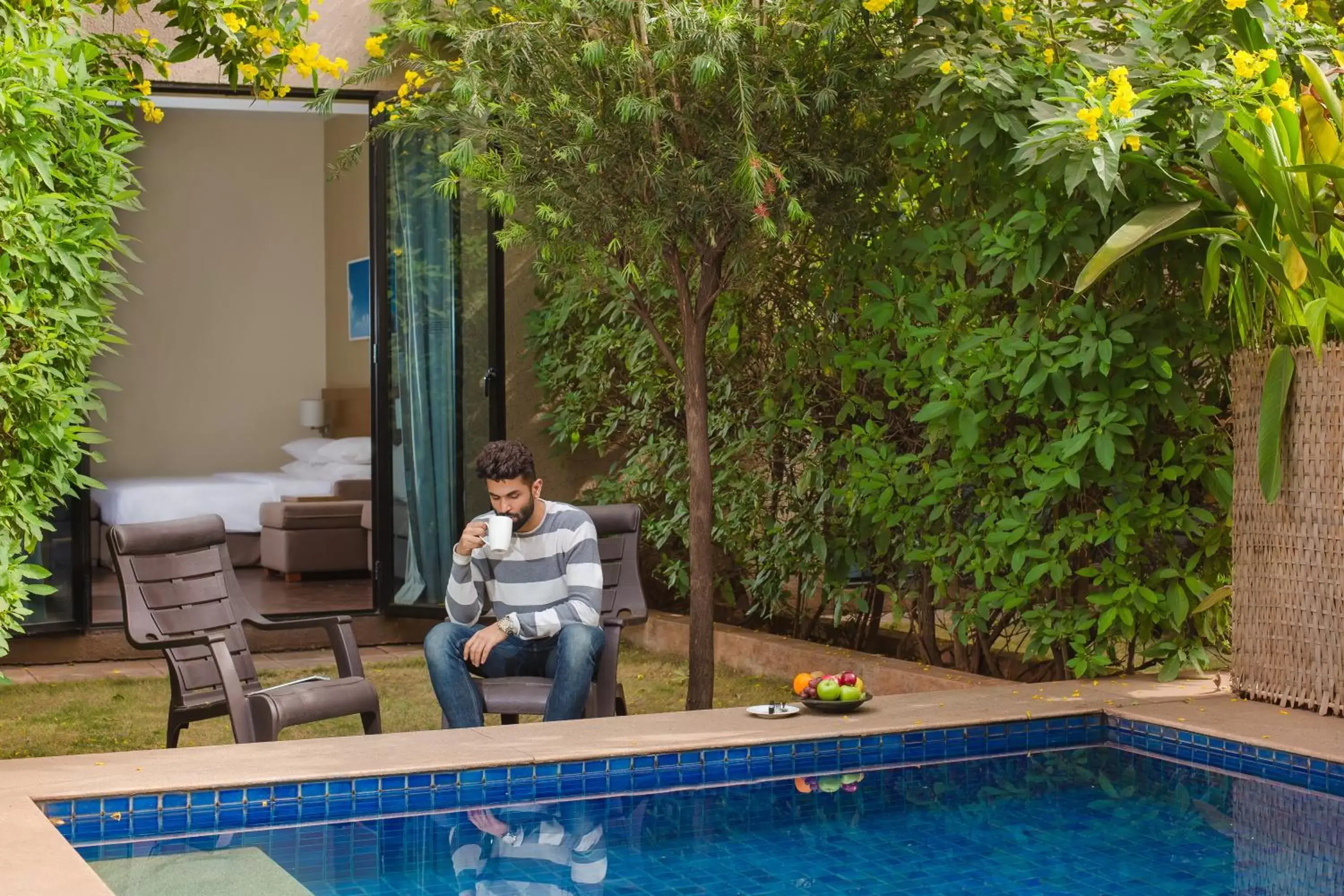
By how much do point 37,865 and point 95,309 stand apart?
211 centimetres

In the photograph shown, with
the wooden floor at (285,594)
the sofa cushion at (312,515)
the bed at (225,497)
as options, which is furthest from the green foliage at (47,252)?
the sofa cushion at (312,515)

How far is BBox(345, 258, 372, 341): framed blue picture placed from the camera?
1149 cm

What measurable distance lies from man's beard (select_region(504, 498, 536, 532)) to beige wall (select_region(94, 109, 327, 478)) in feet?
24.2

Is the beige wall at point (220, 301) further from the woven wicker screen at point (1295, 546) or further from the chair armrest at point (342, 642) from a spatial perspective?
the woven wicker screen at point (1295, 546)

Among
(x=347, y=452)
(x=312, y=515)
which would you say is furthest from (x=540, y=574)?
(x=347, y=452)

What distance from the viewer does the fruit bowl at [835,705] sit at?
4664mm

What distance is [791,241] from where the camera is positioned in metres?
6.00

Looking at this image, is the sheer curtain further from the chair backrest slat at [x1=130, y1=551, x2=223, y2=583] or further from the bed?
the chair backrest slat at [x1=130, y1=551, x2=223, y2=583]

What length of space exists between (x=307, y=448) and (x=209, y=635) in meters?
6.48

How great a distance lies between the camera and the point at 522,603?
4.91m

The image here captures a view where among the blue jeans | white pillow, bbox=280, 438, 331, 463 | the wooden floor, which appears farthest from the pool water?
white pillow, bbox=280, 438, 331, 463

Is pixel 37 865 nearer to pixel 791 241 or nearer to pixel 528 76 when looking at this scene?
pixel 528 76

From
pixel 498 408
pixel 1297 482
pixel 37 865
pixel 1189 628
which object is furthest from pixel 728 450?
pixel 37 865

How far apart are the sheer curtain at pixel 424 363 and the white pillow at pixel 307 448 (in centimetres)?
306
